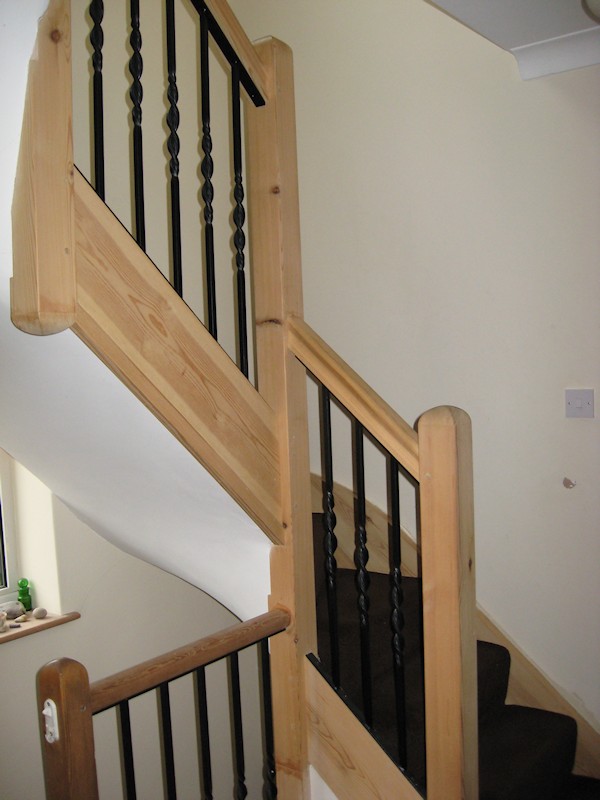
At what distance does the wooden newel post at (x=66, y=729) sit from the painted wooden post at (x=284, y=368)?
639 mm

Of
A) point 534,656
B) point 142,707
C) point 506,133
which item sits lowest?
point 142,707

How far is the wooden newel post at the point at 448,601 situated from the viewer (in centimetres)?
161

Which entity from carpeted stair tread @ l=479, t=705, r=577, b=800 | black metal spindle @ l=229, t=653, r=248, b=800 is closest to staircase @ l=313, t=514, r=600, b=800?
carpeted stair tread @ l=479, t=705, r=577, b=800

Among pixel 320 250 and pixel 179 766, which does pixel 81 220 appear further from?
pixel 179 766

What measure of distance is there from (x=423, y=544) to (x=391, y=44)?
1925 mm

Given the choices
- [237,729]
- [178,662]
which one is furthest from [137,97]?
[237,729]

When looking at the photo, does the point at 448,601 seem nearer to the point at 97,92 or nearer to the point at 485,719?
the point at 485,719

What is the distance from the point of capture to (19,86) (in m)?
1.21

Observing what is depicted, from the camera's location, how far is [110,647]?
2615 mm

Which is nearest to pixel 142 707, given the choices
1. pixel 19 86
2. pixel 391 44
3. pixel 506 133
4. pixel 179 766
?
pixel 179 766

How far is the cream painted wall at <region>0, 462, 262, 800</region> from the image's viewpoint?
92.6 inches

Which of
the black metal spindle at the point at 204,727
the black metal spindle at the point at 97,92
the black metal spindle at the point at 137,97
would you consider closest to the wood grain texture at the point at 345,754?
the black metal spindle at the point at 204,727

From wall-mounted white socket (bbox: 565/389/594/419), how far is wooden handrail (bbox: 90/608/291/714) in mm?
1143

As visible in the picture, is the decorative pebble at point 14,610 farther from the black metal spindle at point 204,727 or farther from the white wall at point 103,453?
the black metal spindle at point 204,727
